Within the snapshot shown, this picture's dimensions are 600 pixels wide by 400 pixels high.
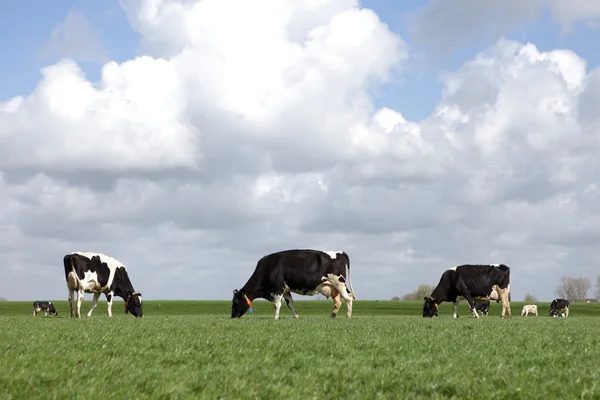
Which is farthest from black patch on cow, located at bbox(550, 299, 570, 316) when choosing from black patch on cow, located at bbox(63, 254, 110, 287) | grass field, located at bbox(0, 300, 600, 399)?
grass field, located at bbox(0, 300, 600, 399)

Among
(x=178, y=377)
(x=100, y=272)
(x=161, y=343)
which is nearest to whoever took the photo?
(x=178, y=377)

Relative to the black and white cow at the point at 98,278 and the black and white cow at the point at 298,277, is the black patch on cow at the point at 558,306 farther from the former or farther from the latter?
the black and white cow at the point at 98,278

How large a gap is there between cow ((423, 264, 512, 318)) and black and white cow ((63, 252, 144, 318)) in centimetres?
1642

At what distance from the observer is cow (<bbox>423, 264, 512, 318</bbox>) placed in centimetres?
3488

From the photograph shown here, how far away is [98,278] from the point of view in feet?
90.9

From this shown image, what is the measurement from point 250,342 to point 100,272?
20.3 metres

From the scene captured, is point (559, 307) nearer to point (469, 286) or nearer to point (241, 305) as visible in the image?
point (469, 286)

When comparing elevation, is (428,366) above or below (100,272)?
below

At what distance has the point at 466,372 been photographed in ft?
22.0

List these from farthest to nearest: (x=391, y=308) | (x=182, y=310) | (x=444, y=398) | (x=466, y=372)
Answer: (x=391, y=308), (x=182, y=310), (x=466, y=372), (x=444, y=398)

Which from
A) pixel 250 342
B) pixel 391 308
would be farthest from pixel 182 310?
pixel 250 342

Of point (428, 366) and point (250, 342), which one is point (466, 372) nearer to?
point (428, 366)

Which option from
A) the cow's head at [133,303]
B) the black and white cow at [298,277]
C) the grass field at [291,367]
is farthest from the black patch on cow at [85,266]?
the grass field at [291,367]

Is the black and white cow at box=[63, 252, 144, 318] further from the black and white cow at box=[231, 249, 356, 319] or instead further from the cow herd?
the black and white cow at box=[231, 249, 356, 319]
